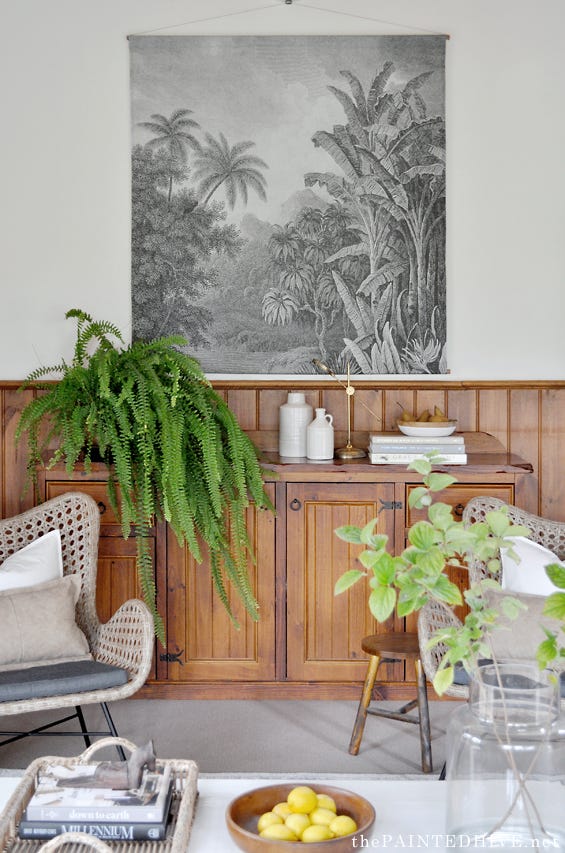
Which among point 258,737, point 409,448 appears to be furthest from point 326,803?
point 409,448

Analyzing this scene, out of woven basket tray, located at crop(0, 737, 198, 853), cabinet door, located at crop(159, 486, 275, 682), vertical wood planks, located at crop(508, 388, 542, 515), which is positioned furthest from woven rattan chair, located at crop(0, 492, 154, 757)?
vertical wood planks, located at crop(508, 388, 542, 515)

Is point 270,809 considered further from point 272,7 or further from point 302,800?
point 272,7

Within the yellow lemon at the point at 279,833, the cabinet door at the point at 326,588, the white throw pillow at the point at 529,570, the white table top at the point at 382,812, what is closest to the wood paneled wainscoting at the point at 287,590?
the cabinet door at the point at 326,588

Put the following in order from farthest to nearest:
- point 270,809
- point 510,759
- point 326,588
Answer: point 326,588, point 270,809, point 510,759

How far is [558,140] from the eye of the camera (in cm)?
344

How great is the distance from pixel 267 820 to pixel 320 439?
6.01ft

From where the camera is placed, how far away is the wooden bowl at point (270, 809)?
4.74 ft

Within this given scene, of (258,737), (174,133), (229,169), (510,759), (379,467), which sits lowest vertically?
(258,737)

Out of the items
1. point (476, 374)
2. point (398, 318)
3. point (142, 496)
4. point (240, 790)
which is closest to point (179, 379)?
point (142, 496)

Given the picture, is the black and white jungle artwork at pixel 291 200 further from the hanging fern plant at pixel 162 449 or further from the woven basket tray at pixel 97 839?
the woven basket tray at pixel 97 839

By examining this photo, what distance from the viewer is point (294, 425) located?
3.31 m

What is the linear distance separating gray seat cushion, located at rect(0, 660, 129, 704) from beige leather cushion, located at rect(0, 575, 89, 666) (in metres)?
0.05

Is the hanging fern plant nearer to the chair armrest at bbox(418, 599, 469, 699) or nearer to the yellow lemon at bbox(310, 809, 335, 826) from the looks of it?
the chair armrest at bbox(418, 599, 469, 699)

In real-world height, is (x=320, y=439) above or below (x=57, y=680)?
above
